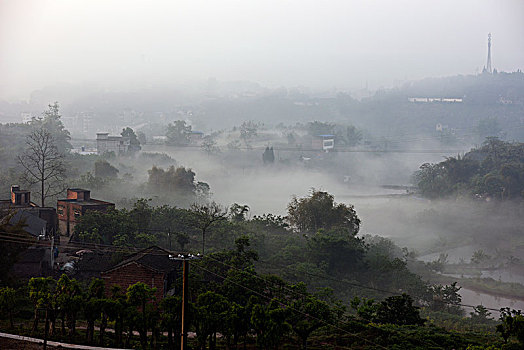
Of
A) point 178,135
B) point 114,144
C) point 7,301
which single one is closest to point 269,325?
point 7,301

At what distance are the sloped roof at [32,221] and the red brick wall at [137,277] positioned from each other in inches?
311

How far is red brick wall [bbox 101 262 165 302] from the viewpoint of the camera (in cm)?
2038

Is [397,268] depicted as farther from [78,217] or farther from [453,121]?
[453,121]

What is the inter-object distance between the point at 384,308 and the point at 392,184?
56.6m

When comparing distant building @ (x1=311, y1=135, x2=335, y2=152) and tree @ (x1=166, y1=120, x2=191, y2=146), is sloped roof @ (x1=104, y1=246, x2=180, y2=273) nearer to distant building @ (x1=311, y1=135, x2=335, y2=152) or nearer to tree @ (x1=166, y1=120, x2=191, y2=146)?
tree @ (x1=166, y1=120, x2=191, y2=146)

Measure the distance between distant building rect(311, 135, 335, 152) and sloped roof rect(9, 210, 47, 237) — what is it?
5365cm

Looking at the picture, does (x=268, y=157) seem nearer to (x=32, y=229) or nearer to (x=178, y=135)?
(x=178, y=135)

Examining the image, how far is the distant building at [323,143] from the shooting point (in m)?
78.2

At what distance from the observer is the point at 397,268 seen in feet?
93.2

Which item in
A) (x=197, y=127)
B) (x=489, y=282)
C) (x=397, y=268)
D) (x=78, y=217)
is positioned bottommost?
(x=489, y=282)

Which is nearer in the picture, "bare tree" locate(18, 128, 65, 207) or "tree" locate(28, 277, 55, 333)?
"tree" locate(28, 277, 55, 333)

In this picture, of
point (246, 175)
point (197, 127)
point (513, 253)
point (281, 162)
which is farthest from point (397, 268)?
point (197, 127)

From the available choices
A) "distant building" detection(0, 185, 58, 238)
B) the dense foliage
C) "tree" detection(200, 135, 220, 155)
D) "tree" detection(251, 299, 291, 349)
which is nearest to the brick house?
"tree" detection(251, 299, 291, 349)

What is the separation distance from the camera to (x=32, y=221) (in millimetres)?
27641
